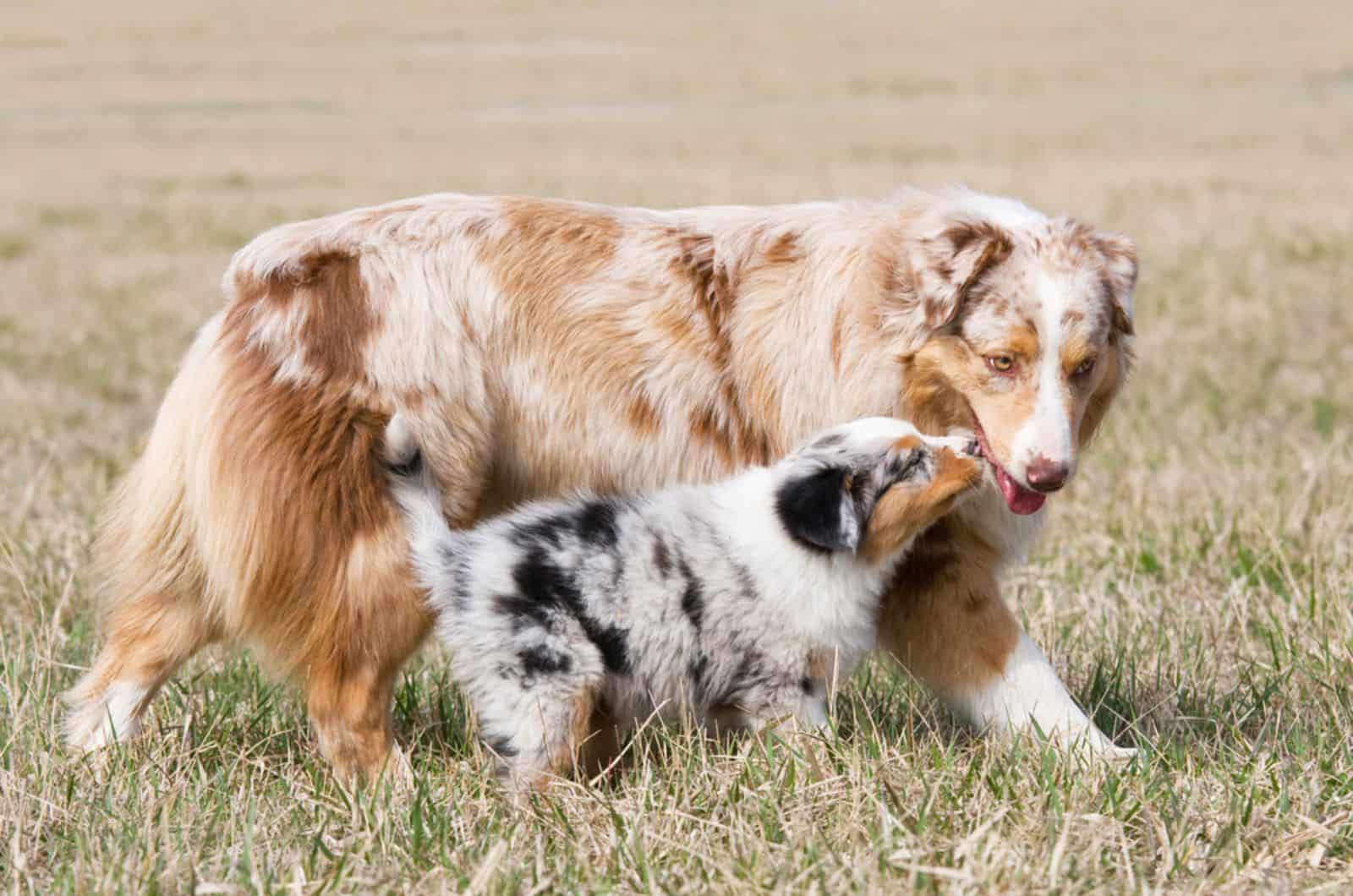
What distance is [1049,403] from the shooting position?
13.5 feet

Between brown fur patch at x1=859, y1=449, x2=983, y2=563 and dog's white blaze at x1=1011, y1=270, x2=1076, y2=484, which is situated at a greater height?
dog's white blaze at x1=1011, y1=270, x2=1076, y2=484

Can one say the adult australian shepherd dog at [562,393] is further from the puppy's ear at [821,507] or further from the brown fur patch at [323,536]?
the puppy's ear at [821,507]

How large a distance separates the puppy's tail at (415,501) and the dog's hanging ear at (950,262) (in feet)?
4.33

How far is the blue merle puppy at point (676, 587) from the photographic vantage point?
4043 millimetres

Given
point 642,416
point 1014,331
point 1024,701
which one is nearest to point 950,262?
point 1014,331

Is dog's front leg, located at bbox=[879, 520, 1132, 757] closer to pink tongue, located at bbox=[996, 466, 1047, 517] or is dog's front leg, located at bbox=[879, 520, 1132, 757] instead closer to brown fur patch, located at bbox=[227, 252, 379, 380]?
pink tongue, located at bbox=[996, 466, 1047, 517]

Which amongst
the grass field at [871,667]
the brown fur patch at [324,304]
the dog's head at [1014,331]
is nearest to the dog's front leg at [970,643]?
the grass field at [871,667]

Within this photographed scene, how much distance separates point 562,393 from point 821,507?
2.42 ft

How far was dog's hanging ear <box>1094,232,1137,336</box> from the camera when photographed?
434 centimetres

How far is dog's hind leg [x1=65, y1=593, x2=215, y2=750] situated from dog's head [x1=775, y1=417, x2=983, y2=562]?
165 cm

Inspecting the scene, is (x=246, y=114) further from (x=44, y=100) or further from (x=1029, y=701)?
(x=1029, y=701)

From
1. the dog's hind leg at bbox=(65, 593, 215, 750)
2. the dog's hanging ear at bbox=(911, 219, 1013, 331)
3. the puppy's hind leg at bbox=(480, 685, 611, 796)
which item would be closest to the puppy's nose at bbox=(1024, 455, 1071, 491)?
the dog's hanging ear at bbox=(911, 219, 1013, 331)

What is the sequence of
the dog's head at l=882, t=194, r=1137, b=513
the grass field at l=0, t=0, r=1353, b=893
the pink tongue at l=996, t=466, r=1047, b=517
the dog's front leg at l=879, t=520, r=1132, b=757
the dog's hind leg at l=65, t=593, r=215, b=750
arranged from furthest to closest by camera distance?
the dog's hind leg at l=65, t=593, r=215, b=750
the dog's front leg at l=879, t=520, r=1132, b=757
the pink tongue at l=996, t=466, r=1047, b=517
the dog's head at l=882, t=194, r=1137, b=513
the grass field at l=0, t=0, r=1353, b=893

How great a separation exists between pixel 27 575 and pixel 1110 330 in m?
3.84
